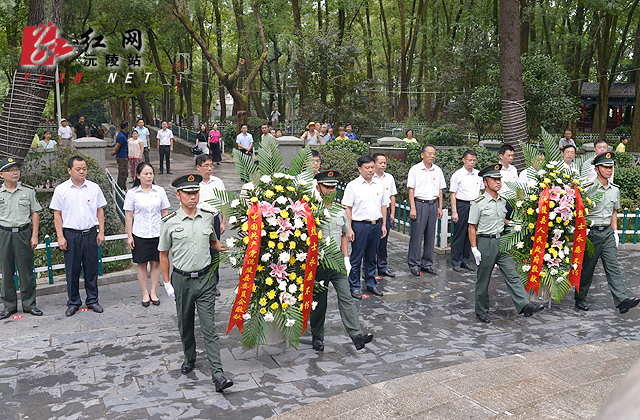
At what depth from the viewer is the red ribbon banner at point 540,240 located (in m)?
7.69

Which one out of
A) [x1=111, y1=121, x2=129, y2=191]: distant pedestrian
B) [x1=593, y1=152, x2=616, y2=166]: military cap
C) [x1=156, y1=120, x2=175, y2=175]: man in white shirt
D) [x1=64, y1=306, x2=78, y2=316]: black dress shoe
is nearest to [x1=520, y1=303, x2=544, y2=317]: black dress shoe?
[x1=593, y1=152, x2=616, y2=166]: military cap

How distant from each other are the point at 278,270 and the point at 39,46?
6.92 m

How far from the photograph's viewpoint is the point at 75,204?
7.55 meters

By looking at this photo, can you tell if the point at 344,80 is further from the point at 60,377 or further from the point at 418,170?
the point at 60,377

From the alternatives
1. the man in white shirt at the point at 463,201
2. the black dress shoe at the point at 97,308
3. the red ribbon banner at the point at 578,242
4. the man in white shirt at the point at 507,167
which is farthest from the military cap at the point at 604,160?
the black dress shoe at the point at 97,308

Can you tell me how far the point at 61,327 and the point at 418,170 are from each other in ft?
19.4

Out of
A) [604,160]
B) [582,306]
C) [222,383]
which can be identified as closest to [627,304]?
[582,306]

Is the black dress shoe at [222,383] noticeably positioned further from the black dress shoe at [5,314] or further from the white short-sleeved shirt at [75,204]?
the black dress shoe at [5,314]

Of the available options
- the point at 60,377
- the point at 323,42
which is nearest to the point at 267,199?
the point at 60,377

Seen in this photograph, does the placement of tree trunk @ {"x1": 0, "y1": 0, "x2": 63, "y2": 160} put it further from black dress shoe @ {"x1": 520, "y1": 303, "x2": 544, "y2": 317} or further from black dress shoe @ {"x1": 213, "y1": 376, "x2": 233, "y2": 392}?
black dress shoe @ {"x1": 520, "y1": 303, "x2": 544, "y2": 317}

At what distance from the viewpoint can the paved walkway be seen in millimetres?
5168

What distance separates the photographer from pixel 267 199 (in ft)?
20.0

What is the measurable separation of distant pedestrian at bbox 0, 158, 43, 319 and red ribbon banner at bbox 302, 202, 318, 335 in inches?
148

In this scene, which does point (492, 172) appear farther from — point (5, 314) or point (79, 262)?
point (5, 314)
